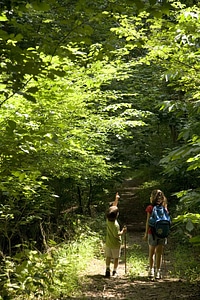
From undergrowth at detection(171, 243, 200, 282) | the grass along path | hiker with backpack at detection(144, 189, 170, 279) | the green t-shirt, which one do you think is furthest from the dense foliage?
the green t-shirt

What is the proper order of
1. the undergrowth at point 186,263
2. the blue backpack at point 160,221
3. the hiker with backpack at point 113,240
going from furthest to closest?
the hiker with backpack at point 113,240, the undergrowth at point 186,263, the blue backpack at point 160,221

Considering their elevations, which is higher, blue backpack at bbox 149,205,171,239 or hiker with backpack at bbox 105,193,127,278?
blue backpack at bbox 149,205,171,239

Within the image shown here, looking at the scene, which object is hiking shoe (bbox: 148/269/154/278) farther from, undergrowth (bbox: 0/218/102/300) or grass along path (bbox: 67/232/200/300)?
undergrowth (bbox: 0/218/102/300)

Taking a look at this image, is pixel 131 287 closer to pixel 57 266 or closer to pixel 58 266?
pixel 57 266

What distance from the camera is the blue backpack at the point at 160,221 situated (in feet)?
21.8

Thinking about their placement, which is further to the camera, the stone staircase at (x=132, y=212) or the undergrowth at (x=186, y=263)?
the stone staircase at (x=132, y=212)

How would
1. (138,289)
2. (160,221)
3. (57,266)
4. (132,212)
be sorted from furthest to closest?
(132,212), (160,221), (138,289), (57,266)

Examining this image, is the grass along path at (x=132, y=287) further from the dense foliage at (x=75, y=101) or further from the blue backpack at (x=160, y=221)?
the dense foliage at (x=75, y=101)

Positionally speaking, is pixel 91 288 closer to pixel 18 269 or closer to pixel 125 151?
pixel 18 269

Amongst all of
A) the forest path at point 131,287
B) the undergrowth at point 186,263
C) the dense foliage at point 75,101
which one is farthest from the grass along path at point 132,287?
the dense foliage at point 75,101

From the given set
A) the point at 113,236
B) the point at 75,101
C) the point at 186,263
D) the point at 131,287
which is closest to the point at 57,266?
the point at 131,287

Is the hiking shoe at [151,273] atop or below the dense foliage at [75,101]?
below

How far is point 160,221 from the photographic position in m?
6.63

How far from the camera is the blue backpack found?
6.63m
